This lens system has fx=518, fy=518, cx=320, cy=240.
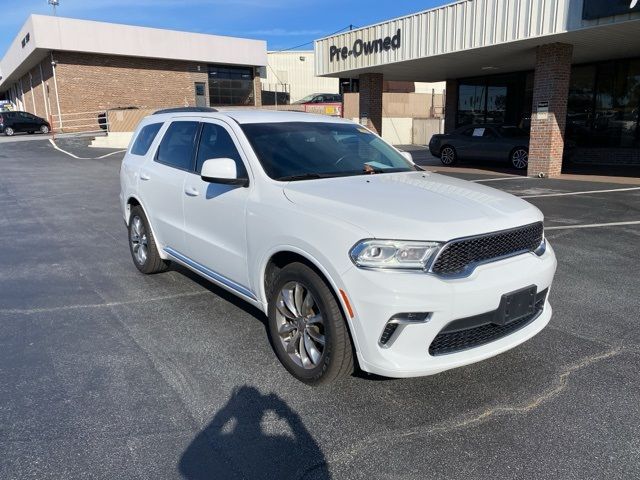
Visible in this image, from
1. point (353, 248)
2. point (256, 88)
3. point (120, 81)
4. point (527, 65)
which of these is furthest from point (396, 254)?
point (256, 88)

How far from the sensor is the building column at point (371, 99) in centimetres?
1880

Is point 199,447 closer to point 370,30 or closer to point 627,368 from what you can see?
point 627,368

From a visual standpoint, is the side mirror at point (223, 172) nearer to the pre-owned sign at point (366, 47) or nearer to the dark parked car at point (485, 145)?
the pre-owned sign at point (366, 47)

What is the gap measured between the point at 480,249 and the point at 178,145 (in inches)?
127

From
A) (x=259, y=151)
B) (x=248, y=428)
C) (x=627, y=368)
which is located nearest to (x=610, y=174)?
(x=627, y=368)

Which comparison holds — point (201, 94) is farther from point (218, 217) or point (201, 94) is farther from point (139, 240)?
point (218, 217)

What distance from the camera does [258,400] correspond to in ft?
10.7

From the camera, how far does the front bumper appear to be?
283 centimetres

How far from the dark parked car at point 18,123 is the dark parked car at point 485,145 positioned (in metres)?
29.3

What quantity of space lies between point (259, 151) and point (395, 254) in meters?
1.61

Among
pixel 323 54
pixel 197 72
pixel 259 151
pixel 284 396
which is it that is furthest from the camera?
pixel 197 72

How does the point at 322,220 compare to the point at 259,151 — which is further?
the point at 259,151

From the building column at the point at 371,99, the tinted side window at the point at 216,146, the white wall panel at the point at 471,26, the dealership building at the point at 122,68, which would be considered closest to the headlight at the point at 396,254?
the tinted side window at the point at 216,146

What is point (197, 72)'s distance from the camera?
4009 cm
